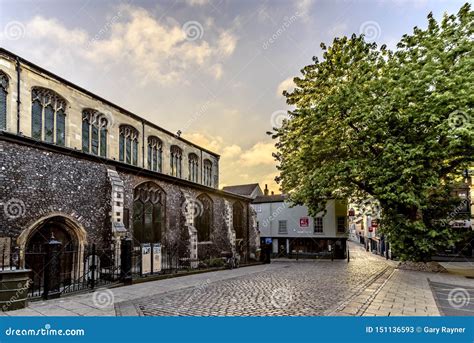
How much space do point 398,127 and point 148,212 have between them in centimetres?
1572

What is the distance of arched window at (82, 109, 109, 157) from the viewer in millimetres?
19391

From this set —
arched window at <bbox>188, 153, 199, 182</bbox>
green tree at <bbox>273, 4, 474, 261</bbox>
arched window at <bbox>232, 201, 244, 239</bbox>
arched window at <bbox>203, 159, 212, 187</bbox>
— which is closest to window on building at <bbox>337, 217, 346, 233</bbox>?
arched window at <bbox>232, 201, 244, 239</bbox>

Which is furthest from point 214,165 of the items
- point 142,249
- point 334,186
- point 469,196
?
point 469,196

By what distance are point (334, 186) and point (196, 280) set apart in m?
11.2

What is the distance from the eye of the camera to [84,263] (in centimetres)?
1219

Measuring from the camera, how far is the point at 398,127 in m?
16.6

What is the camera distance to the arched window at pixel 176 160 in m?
28.9

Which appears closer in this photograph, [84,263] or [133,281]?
[84,263]

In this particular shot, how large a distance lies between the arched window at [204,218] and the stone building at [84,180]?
8 centimetres

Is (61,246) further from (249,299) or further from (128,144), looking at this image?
(128,144)

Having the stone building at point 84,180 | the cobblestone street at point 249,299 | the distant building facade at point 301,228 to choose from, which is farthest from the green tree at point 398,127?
the distant building facade at point 301,228

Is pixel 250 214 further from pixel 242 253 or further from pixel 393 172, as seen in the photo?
→ pixel 393 172

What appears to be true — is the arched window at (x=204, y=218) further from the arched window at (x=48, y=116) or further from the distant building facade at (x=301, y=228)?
the arched window at (x=48, y=116)

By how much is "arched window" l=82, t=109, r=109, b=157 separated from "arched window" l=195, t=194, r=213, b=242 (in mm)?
8143
